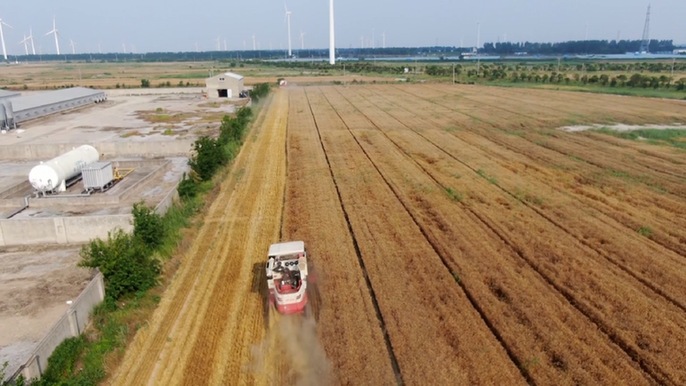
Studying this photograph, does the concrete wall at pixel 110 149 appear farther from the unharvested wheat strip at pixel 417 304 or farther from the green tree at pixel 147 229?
the green tree at pixel 147 229

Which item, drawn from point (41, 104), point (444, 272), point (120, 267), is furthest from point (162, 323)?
point (41, 104)

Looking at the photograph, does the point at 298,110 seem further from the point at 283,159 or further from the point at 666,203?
the point at 666,203

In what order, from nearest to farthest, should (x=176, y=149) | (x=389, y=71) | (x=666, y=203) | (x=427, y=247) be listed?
(x=427, y=247)
(x=666, y=203)
(x=176, y=149)
(x=389, y=71)

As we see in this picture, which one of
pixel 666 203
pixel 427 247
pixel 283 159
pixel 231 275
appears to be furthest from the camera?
pixel 283 159

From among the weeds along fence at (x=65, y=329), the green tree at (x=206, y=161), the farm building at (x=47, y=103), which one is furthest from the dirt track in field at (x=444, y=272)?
the farm building at (x=47, y=103)

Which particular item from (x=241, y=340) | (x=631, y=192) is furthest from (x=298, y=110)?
(x=241, y=340)
